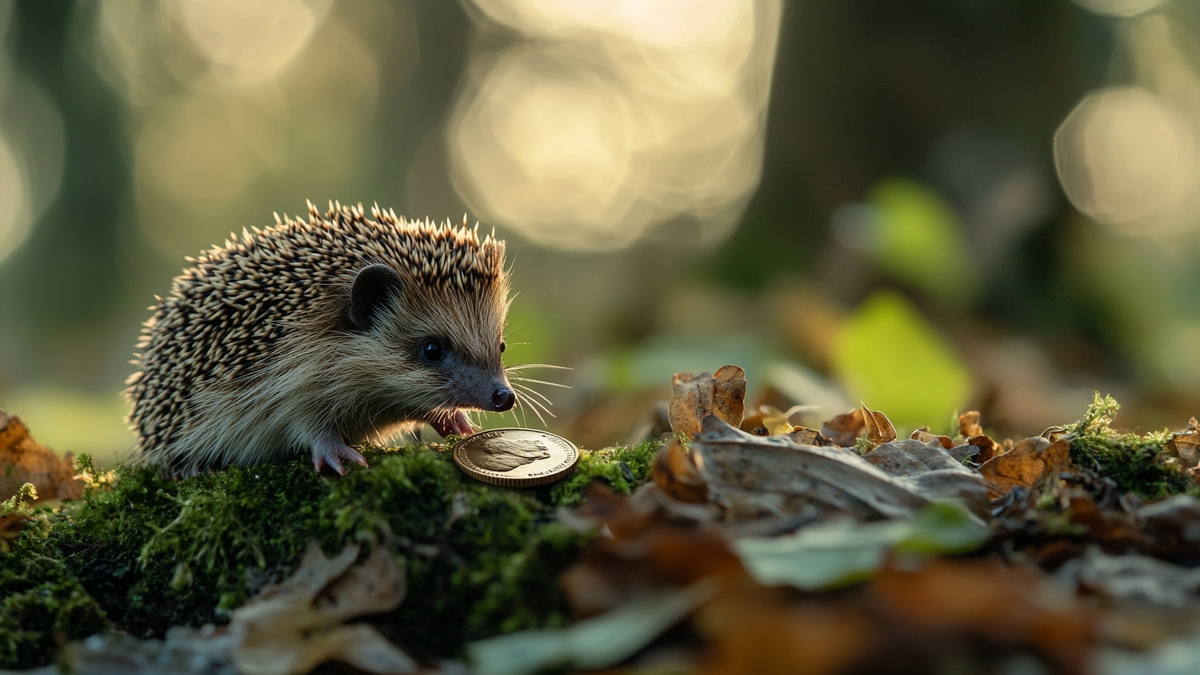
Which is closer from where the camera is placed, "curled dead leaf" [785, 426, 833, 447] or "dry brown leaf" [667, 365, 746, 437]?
"curled dead leaf" [785, 426, 833, 447]

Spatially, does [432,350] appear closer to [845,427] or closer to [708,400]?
[708,400]

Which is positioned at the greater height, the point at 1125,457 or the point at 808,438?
the point at 808,438

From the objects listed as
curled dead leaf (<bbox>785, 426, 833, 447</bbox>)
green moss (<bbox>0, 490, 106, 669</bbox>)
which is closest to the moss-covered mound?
green moss (<bbox>0, 490, 106, 669</bbox>)

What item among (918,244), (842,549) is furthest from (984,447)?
(918,244)

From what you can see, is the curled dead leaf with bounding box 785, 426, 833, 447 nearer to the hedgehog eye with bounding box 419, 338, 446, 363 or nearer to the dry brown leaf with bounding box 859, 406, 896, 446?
the dry brown leaf with bounding box 859, 406, 896, 446

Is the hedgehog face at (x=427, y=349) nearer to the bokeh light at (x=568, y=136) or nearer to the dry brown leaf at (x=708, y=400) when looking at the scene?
the dry brown leaf at (x=708, y=400)

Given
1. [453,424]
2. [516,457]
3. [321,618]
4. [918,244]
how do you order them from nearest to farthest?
1. [321,618]
2. [516,457]
3. [453,424]
4. [918,244]

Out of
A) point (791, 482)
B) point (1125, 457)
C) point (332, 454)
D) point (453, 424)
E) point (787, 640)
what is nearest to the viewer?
point (787, 640)
